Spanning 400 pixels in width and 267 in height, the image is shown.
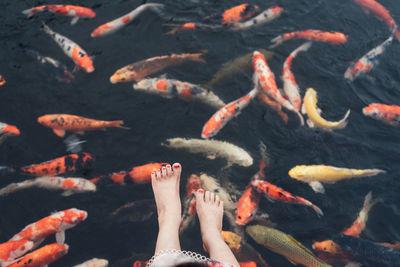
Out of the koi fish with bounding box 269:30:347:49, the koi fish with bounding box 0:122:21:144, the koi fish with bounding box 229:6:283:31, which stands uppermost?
the koi fish with bounding box 229:6:283:31

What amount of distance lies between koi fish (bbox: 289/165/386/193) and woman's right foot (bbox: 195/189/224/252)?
123 cm

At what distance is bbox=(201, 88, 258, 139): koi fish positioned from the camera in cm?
468

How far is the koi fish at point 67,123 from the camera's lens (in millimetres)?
4539

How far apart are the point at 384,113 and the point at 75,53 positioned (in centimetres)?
516

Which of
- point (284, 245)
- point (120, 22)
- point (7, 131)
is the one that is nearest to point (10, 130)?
point (7, 131)

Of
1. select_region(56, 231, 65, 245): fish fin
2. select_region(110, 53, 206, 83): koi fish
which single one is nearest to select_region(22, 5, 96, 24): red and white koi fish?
select_region(110, 53, 206, 83): koi fish

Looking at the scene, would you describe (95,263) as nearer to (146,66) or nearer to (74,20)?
(146,66)

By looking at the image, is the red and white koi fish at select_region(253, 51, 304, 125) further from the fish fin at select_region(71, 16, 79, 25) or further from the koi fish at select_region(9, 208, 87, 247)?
the fish fin at select_region(71, 16, 79, 25)

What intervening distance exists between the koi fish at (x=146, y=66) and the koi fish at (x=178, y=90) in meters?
0.19

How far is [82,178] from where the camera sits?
167 inches

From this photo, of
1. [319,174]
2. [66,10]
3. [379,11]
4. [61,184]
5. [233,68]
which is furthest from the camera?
[379,11]

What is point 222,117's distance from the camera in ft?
15.5

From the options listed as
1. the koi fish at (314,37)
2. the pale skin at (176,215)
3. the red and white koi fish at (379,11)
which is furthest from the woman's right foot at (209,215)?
the red and white koi fish at (379,11)

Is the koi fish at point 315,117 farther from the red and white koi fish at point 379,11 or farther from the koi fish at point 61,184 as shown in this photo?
the koi fish at point 61,184
